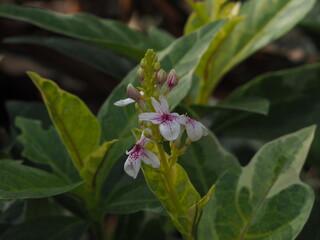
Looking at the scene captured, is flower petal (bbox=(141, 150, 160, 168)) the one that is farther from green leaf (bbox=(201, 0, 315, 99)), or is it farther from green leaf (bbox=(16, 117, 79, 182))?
green leaf (bbox=(201, 0, 315, 99))

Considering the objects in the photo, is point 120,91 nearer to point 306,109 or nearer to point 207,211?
point 207,211

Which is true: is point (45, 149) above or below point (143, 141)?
below

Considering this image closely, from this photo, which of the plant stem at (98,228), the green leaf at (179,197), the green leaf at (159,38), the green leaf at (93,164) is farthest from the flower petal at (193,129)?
the green leaf at (159,38)

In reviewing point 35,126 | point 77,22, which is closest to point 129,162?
point 35,126

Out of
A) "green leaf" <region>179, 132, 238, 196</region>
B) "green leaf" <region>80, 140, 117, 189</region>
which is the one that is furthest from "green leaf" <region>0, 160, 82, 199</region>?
"green leaf" <region>179, 132, 238, 196</region>

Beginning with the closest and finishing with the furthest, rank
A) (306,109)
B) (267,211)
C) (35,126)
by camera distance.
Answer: (267,211) → (35,126) → (306,109)

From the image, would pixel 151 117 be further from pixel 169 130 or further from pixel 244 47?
pixel 244 47

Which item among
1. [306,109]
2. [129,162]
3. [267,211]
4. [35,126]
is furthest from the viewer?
[306,109]

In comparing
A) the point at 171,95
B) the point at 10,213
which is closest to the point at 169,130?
the point at 171,95
